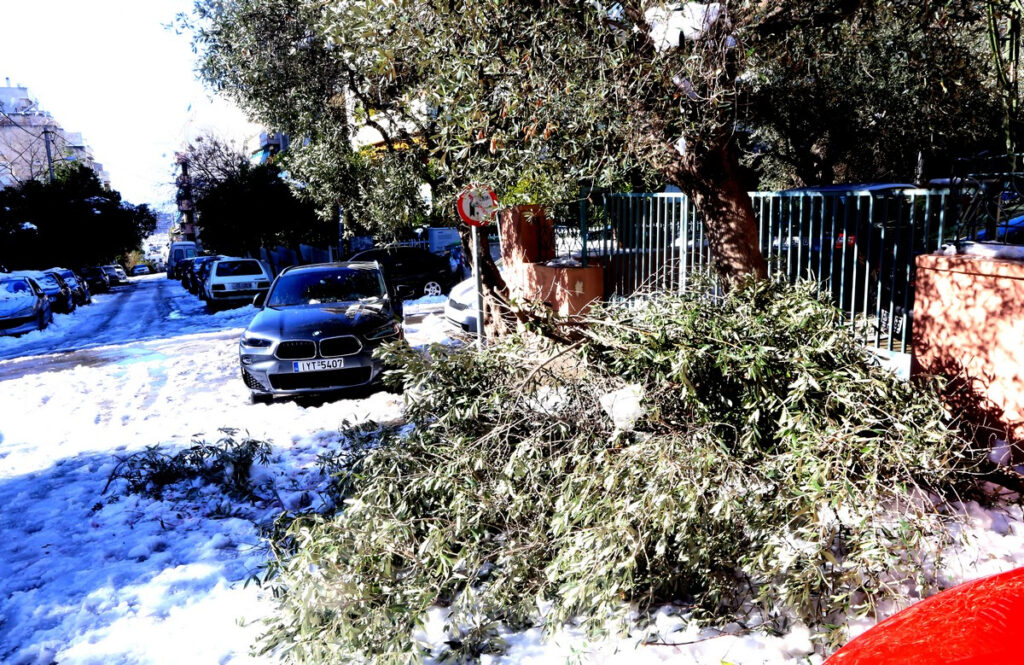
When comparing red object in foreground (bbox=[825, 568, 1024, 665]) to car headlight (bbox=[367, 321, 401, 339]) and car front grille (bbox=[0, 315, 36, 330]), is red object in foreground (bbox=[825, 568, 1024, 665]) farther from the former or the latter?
car front grille (bbox=[0, 315, 36, 330])

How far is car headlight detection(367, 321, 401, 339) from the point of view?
29.8 ft

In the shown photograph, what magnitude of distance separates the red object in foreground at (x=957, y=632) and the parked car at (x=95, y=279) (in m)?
43.4

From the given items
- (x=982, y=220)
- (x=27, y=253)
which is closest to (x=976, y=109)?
(x=982, y=220)

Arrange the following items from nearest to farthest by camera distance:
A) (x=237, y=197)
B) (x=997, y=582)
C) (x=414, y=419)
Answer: (x=997, y=582) → (x=414, y=419) → (x=237, y=197)

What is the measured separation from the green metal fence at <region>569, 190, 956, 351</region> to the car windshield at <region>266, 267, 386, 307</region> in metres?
3.05

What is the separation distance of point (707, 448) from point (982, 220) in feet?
11.6

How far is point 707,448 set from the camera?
152 inches

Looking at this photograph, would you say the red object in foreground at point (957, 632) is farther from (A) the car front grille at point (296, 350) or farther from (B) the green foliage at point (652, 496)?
(A) the car front grille at point (296, 350)

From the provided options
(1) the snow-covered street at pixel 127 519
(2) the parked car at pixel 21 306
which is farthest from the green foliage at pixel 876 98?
(2) the parked car at pixel 21 306

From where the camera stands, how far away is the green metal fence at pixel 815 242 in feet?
21.4

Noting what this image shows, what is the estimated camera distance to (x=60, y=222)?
42.5 metres

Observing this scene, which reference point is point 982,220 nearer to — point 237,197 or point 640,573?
point 640,573

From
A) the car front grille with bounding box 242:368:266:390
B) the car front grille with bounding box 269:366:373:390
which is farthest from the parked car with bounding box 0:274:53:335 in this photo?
the car front grille with bounding box 269:366:373:390

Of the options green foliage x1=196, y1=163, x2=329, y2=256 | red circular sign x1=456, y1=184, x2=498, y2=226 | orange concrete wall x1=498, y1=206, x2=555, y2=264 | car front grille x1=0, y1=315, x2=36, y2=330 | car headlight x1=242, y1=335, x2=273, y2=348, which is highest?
green foliage x1=196, y1=163, x2=329, y2=256
